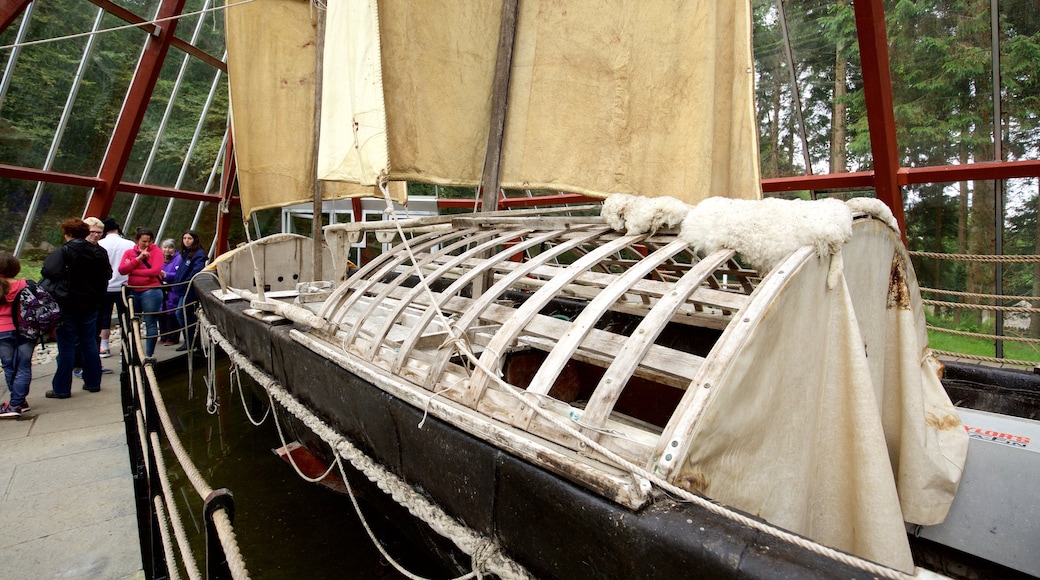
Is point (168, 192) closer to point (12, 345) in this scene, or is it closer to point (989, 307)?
point (12, 345)

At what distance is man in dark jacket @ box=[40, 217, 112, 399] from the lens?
4609mm

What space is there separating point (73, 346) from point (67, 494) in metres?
2.20

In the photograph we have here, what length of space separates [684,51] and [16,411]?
6180mm

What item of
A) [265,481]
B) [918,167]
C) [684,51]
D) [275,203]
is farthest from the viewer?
[918,167]

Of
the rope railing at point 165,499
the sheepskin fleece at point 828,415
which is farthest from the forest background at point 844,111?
the rope railing at point 165,499

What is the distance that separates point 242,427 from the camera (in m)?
5.02

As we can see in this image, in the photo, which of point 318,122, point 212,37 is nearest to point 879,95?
point 318,122

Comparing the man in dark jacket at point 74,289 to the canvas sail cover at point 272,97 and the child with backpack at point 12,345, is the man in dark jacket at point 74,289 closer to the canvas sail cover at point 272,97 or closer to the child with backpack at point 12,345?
the child with backpack at point 12,345

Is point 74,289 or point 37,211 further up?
point 37,211

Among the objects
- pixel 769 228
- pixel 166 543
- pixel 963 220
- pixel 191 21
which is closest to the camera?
pixel 166 543

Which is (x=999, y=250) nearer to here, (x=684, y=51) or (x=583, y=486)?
(x=684, y=51)

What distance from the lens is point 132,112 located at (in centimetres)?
834

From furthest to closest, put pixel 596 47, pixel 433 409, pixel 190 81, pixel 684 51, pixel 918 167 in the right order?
pixel 190 81
pixel 918 167
pixel 596 47
pixel 684 51
pixel 433 409

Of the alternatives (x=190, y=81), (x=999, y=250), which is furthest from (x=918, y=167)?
(x=190, y=81)
